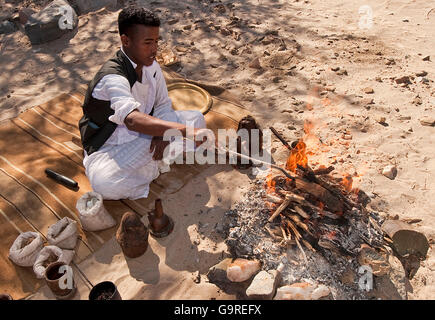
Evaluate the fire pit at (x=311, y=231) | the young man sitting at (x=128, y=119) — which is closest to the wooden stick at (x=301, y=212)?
the fire pit at (x=311, y=231)

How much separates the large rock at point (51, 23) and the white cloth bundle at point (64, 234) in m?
5.84

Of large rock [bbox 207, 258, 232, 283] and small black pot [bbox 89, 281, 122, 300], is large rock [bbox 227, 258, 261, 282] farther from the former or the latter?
small black pot [bbox 89, 281, 122, 300]

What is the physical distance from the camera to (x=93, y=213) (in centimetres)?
344

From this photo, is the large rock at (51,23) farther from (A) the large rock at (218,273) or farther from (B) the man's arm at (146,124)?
(A) the large rock at (218,273)

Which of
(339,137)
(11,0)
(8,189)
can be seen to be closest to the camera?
(8,189)

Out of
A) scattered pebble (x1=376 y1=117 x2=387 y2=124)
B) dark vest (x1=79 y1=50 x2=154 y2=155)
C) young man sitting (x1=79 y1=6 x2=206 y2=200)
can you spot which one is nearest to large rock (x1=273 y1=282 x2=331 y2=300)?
young man sitting (x1=79 y1=6 x2=206 y2=200)

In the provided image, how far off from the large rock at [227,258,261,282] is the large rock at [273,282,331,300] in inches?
11.7

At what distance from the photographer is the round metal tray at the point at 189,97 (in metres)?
5.22

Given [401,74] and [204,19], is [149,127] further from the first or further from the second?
[204,19]

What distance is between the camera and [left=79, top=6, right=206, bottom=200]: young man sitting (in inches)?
129

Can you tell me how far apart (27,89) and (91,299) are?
489cm
